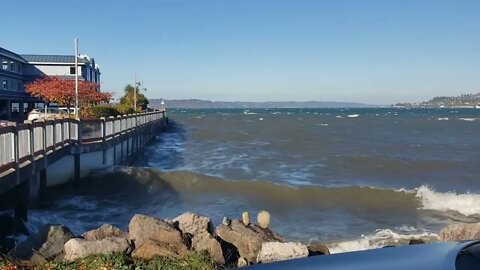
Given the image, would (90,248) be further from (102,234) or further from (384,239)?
(384,239)

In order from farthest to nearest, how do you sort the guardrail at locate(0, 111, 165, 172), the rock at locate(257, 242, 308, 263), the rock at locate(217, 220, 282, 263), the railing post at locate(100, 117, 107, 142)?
the railing post at locate(100, 117, 107, 142) → the guardrail at locate(0, 111, 165, 172) → the rock at locate(217, 220, 282, 263) → the rock at locate(257, 242, 308, 263)

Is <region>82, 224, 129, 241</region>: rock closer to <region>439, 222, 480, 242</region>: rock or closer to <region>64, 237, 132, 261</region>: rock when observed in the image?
<region>64, 237, 132, 261</region>: rock

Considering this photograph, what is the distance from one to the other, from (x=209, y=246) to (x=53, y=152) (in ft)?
27.2

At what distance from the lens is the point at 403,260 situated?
2803mm

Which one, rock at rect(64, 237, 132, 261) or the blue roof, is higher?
the blue roof

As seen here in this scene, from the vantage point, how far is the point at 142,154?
102 feet

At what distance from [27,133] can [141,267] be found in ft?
21.6

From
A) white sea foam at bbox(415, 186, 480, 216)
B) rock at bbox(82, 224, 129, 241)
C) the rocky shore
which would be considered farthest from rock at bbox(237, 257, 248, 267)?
white sea foam at bbox(415, 186, 480, 216)

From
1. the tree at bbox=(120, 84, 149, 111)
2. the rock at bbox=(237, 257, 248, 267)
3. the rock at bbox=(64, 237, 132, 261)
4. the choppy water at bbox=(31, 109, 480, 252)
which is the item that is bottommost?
the choppy water at bbox=(31, 109, 480, 252)

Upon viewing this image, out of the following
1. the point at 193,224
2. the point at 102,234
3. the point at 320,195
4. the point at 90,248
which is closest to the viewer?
the point at 90,248

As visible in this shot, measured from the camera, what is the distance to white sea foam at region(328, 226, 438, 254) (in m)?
9.99

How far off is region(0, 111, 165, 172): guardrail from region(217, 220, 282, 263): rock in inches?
188

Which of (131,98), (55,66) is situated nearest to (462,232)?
(131,98)

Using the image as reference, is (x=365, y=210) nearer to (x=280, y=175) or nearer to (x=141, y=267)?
(x=280, y=175)
